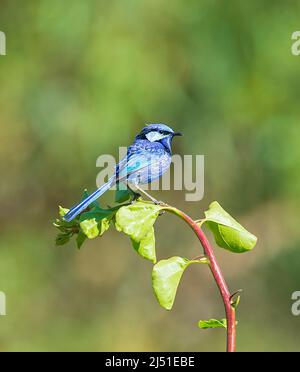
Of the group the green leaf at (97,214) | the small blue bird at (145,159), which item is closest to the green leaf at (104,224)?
the green leaf at (97,214)

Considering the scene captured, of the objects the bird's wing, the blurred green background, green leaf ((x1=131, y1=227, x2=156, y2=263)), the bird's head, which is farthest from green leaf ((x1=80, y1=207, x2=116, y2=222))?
the blurred green background

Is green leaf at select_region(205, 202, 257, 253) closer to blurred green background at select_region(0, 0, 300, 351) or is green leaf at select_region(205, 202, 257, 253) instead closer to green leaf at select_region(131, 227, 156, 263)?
green leaf at select_region(131, 227, 156, 263)

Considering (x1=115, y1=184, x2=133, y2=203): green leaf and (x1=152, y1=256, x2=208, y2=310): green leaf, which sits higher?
(x1=115, y1=184, x2=133, y2=203): green leaf

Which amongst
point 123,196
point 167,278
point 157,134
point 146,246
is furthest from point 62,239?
point 157,134

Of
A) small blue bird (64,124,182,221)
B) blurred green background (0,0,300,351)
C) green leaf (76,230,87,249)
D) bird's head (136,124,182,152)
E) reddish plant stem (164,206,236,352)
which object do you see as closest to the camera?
reddish plant stem (164,206,236,352)

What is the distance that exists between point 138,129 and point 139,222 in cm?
510

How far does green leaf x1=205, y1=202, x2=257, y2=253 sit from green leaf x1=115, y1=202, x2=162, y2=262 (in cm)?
14

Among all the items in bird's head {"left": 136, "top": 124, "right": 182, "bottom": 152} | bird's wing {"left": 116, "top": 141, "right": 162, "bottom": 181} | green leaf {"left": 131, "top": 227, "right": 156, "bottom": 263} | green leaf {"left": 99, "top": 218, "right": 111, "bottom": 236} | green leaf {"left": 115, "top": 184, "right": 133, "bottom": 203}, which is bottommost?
green leaf {"left": 131, "top": 227, "right": 156, "bottom": 263}

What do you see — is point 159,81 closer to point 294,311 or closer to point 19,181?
point 19,181

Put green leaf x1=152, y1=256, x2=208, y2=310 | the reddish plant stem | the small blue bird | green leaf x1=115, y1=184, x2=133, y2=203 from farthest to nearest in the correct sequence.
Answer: the small blue bird
green leaf x1=115, y1=184, x2=133, y2=203
green leaf x1=152, y1=256, x2=208, y2=310
the reddish plant stem

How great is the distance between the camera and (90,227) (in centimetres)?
197

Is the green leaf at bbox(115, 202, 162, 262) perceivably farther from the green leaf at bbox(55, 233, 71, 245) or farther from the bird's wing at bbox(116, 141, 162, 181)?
the bird's wing at bbox(116, 141, 162, 181)

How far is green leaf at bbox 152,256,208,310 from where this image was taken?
183 centimetres

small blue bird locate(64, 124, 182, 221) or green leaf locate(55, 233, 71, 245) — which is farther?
small blue bird locate(64, 124, 182, 221)
